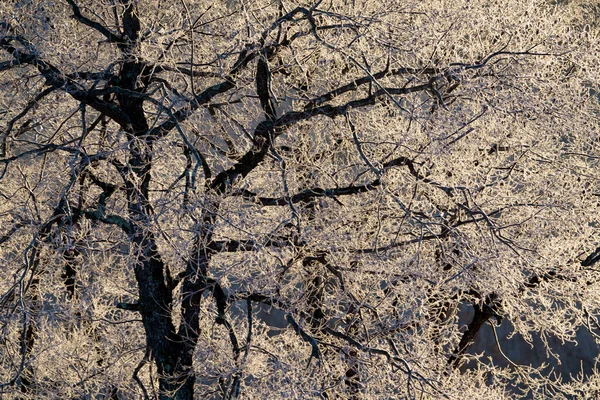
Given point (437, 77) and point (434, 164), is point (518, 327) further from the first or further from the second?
point (437, 77)

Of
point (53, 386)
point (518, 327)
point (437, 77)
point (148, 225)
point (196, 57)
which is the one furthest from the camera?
point (53, 386)

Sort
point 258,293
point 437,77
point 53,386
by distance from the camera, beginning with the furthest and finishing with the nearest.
Result: point 53,386
point 258,293
point 437,77

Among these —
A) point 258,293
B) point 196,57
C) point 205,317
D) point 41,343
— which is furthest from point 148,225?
point 41,343

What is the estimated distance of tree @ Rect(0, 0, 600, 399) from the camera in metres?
7.44

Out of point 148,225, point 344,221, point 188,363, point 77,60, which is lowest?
point 188,363

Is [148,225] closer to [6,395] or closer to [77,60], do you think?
[77,60]

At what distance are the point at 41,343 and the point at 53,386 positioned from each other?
0.57 meters

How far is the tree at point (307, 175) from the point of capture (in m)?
7.44

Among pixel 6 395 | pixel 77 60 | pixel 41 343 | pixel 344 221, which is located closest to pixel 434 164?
pixel 344 221

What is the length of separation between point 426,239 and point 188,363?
2729 mm

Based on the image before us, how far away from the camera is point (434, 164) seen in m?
8.63

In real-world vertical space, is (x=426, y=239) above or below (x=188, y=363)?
above

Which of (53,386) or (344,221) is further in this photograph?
(53,386)

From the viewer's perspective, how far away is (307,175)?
9.40 metres
